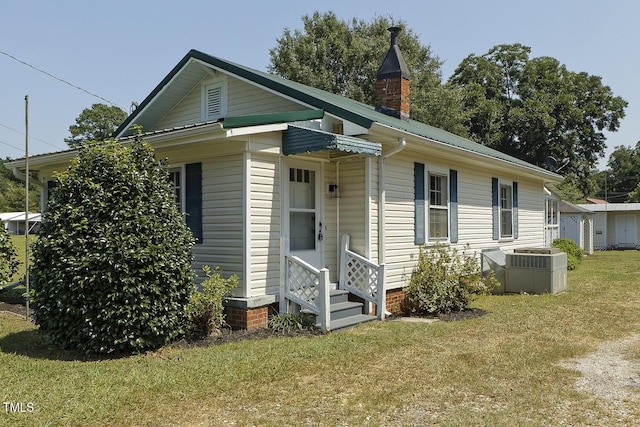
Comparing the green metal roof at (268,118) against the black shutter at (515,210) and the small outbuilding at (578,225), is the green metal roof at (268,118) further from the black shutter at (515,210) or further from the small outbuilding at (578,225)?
the small outbuilding at (578,225)

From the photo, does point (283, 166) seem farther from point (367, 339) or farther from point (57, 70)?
point (57, 70)

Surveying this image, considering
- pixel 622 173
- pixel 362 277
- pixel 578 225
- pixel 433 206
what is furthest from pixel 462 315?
pixel 622 173

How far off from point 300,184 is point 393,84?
4561mm

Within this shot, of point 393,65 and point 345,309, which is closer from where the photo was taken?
point 345,309

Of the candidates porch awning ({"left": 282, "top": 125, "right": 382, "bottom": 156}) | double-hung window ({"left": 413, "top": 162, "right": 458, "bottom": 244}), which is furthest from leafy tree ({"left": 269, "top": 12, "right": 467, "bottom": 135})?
porch awning ({"left": 282, "top": 125, "right": 382, "bottom": 156})

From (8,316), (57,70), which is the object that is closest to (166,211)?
(8,316)

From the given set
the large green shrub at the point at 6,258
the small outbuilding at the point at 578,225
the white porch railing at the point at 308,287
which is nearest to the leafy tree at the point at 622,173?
the small outbuilding at the point at 578,225

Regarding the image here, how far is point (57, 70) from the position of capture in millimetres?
13742

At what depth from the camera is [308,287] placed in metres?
7.73

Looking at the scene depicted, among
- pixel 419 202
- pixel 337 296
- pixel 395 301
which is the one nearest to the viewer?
pixel 337 296

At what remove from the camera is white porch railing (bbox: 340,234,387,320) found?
8516 millimetres

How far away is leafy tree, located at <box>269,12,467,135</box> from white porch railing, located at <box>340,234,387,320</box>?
20.6 meters

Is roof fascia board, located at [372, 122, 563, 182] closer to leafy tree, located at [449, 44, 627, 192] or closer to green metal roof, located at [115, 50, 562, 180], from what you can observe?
green metal roof, located at [115, 50, 562, 180]

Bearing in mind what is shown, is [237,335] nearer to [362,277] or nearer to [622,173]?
[362,277]
